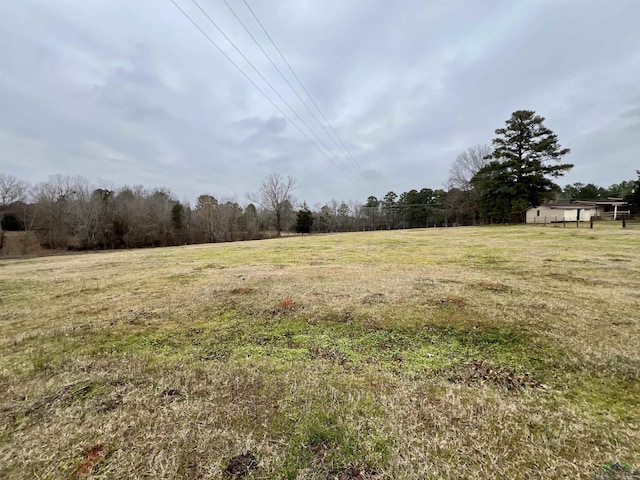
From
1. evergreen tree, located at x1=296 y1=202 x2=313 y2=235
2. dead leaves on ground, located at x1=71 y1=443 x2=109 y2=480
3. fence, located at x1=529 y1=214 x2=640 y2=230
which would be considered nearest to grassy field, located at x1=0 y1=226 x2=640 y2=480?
dead leaves on ground, located at x1=71 y1=443 x2=109 y2=480

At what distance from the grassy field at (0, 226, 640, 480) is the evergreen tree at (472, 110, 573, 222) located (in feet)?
103

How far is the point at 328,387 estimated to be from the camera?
2232 millimetres

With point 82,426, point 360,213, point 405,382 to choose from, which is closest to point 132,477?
point 82,426

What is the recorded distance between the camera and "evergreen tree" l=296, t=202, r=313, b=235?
44.3 metres

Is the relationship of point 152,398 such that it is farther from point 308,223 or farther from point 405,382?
point 308,223

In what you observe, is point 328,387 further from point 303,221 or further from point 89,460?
point 303,221

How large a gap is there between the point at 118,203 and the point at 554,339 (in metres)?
41.4

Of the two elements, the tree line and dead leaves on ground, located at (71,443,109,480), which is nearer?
dead leaves on ground, located at (71,443,109,480)

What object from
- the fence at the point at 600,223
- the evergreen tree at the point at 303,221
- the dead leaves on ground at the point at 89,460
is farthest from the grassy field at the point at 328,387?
the evergreen tree at the point at 303,221

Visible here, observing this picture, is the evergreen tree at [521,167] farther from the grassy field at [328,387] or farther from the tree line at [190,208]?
the grassy field at [328,387]

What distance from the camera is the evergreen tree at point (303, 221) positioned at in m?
44.3

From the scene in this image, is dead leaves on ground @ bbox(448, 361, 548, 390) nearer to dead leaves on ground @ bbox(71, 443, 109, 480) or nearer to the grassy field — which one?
the grassy field

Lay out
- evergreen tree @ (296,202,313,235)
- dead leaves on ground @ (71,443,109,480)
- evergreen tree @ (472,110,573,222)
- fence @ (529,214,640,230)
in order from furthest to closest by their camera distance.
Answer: evergreen tree @ (296,202,313,235) → evergreen tree @ (472,110,573,222) → fence @ (529,214,640,230) → dead leaves on ground @ (71,443,109,480)

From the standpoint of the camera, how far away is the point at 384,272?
7.02 metres
